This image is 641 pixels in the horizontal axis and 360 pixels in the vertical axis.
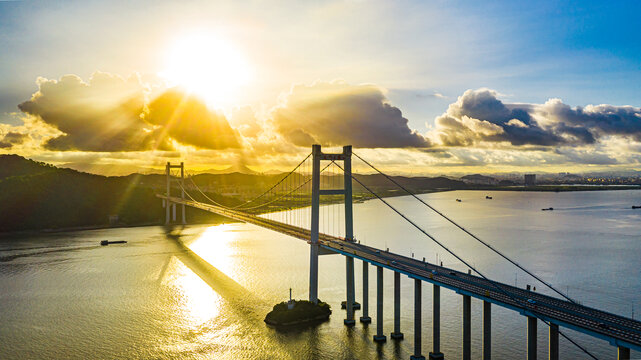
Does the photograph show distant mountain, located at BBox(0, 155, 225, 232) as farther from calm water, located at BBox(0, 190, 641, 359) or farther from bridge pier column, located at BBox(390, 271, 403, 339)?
bridge pier column, located at BBox(390, 271, 403, 339)

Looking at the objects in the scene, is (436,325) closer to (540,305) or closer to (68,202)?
(540,305)

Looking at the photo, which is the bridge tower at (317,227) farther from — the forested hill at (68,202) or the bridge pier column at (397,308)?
the forested hill at (68,202)

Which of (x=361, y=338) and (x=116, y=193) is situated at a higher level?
(x=116, y=193)

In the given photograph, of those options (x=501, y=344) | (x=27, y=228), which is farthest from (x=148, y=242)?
(x=501, y=344)

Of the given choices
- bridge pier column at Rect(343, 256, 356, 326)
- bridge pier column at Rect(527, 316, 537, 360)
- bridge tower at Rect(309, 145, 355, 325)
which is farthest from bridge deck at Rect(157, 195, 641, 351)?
bridge tower at Rect(309, 145, 355, 325)

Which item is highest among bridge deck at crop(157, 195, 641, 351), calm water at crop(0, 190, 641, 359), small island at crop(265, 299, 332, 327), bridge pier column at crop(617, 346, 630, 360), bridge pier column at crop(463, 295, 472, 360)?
bridge deck at crop(157, 195, 641, 351)

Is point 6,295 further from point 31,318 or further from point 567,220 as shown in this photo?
point 567,220
